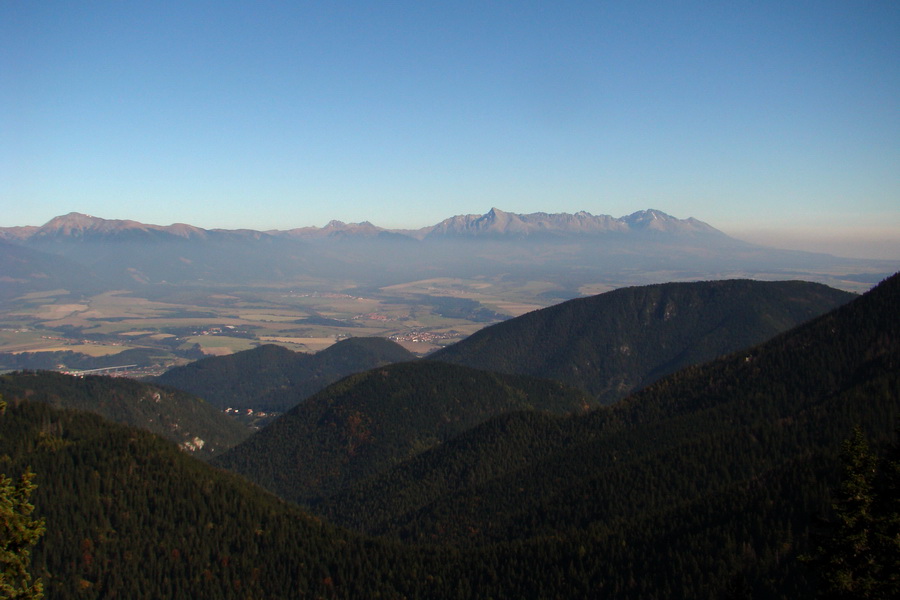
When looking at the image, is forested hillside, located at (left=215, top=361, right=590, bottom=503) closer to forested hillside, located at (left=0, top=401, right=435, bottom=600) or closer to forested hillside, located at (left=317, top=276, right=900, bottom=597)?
forested hillside, located at (left=317, top=276, right=900, bottom=597)

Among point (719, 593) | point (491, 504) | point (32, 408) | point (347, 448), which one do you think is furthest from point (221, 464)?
point (719, 593)

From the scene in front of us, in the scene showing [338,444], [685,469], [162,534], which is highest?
[685,469]

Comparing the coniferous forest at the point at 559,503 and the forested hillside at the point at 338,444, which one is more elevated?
the coniferous forest at the point at 559,503

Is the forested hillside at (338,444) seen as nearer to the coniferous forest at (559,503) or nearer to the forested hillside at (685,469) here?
the coniferous forest at (559,503)

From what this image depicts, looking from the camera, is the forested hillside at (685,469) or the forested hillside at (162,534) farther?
the forested hillside at (162,534)

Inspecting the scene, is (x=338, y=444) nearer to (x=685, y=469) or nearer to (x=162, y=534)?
(x=162, y=534)

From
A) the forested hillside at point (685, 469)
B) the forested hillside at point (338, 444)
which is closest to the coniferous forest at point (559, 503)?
the forested hillside at point (685, 469)

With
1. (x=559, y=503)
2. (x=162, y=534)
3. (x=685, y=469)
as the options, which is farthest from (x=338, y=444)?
(x=685, y=469)

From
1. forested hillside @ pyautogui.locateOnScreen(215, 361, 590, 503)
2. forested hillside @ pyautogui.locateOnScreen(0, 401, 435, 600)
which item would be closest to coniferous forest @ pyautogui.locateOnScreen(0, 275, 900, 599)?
forested hillside @ pyautogui.locateOnScreen(0, 401, 435, 600)

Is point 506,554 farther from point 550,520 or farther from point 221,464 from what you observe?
point 221,464
